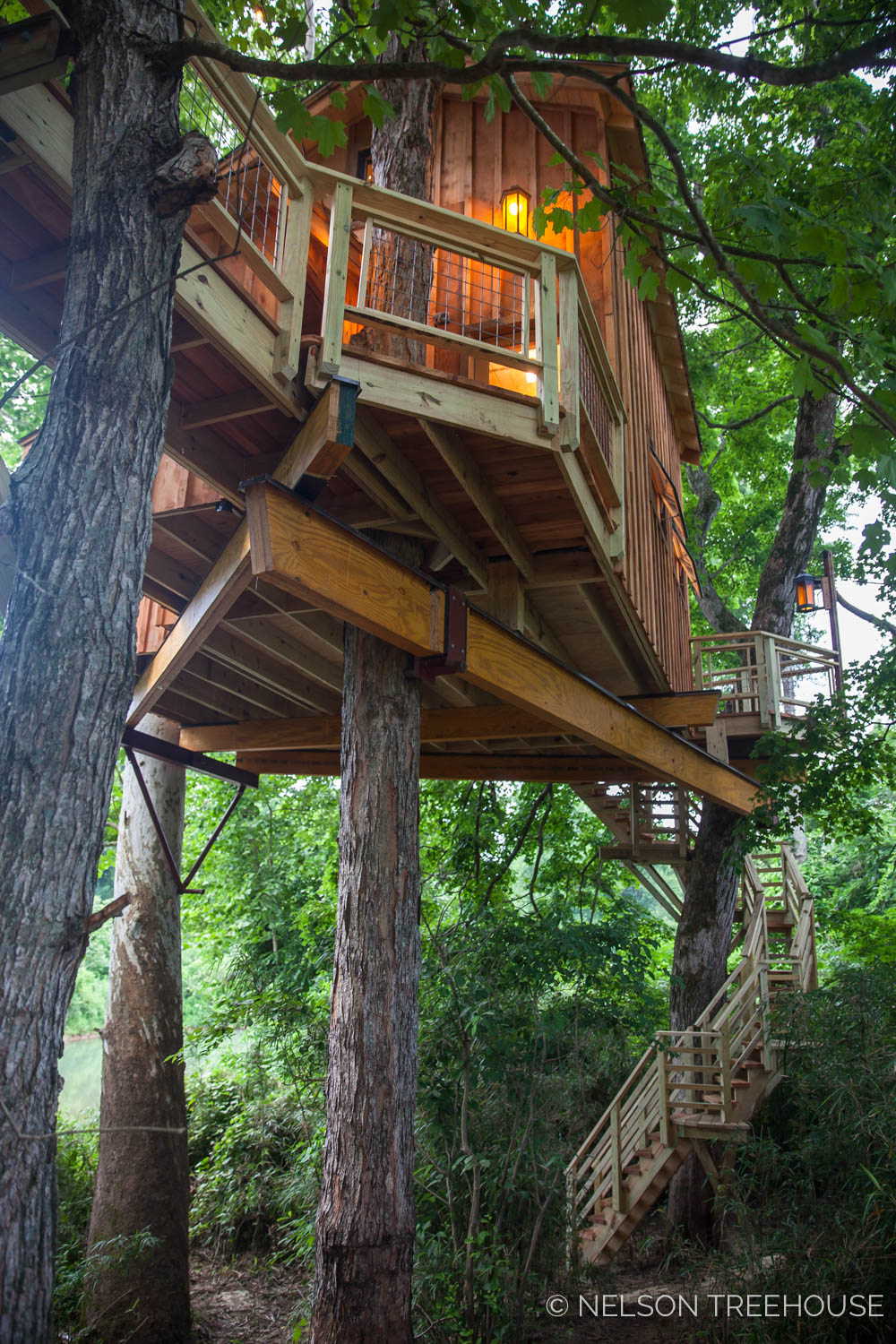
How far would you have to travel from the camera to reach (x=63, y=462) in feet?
9.23

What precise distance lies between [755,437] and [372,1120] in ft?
52.8

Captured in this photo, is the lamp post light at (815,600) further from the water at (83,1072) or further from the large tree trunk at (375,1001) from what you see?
the water at (83,1072)

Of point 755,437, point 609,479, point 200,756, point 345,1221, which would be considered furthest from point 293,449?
point 755,437

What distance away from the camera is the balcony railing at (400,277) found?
3953mm

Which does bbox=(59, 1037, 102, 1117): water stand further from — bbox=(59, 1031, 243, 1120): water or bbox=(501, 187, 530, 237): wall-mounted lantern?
bbox=(501, 187, 530, 237): wall-mounted lantern

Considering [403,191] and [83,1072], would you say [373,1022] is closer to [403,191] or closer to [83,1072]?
[403,191]

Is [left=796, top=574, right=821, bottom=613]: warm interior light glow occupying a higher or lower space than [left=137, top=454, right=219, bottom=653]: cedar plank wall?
higher

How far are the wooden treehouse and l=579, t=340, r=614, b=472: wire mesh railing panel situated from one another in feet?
0.08

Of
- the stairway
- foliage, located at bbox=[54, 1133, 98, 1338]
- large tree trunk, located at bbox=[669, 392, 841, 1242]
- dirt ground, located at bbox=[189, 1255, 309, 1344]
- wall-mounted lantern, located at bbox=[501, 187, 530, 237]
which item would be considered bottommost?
dirt ground, located at bbox=[189, 1255, 309, 1344]

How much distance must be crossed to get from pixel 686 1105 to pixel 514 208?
27.5 feet

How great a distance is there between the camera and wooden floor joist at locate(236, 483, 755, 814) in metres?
3.73

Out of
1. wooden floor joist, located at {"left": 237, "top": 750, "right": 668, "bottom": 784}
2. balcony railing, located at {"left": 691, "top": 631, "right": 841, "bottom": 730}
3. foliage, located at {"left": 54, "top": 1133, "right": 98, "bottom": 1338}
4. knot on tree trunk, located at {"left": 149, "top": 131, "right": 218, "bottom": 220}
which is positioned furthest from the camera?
balcony railing, located at {"left": 691, "top": 631, "right": 841, "bottom": 730}

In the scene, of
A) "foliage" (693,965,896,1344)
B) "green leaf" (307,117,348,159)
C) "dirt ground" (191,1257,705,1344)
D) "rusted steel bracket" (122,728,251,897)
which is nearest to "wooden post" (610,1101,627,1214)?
"dirt ground" (191,1257,705,1344)

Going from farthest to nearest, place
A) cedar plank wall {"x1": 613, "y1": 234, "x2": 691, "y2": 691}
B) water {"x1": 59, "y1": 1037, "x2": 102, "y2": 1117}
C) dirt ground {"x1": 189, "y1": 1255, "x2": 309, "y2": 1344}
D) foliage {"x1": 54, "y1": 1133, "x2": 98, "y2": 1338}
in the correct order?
water {"x1": 59, "y1": 1037, "x2": 102, "y2": 1117} → cedar plank wall {"x1": 613, "y1": 234, "x2": 691, "y2": 691} → dirt ground {"x1": 189, "y1": 1255, "x2": 309, "y2": 1344} → foliage {"x1": 54, "y1": 1133, "x2": 98, "y2": 1338}
